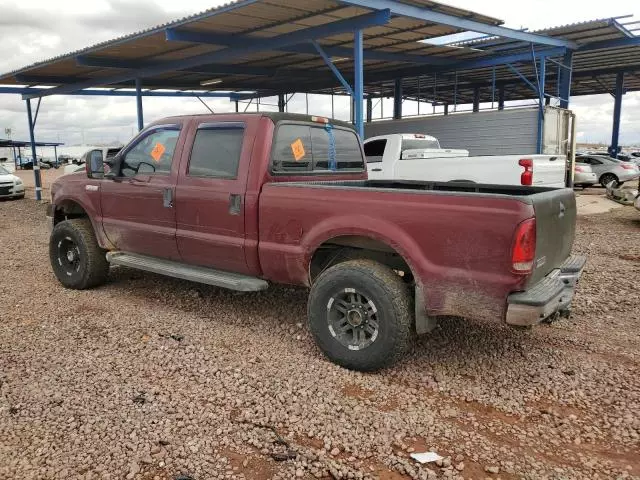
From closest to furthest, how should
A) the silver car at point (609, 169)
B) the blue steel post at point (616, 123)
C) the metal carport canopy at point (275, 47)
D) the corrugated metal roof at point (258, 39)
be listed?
1. the corrugated metal roof at point (258, 39)
2. the metal carport canopy at point (275, 47)
3. the silver car at point (609, 169)
4. the blue steel post at point (616, 123)

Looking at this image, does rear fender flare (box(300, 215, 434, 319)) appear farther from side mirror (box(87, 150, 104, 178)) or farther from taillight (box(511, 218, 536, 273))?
side mirror (box(87, 150, 104, 178))

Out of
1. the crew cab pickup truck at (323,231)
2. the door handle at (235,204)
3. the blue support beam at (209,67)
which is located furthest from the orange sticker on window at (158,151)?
the blue support beam at (209,67)

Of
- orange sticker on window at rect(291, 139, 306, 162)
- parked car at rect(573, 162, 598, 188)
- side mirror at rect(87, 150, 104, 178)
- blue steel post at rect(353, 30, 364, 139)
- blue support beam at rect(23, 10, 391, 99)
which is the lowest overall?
parked car at rect(573, 162, 598, 188)

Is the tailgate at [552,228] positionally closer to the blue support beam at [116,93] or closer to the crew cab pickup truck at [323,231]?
the crew cab pickup truck at [323,231]

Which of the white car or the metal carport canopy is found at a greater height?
the metal carport canopy

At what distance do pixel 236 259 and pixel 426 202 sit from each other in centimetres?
185

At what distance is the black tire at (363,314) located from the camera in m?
3.66

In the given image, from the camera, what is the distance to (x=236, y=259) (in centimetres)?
460

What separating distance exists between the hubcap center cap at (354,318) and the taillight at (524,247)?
114cm

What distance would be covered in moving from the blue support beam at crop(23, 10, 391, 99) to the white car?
4916 millimetres

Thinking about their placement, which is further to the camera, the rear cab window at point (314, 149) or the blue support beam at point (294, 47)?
the blue support beam at point (294, 47)

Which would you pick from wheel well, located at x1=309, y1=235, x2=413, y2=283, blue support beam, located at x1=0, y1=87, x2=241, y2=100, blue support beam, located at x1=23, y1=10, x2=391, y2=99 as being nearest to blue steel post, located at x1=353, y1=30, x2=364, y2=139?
blue support beam, located at x1=23, y1=10, x2=391, y2=99

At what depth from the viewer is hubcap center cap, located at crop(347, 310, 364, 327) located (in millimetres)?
3846

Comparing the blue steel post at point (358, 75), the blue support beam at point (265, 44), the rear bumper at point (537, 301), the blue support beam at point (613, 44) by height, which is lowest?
the rear bumper at point (537, 301)
